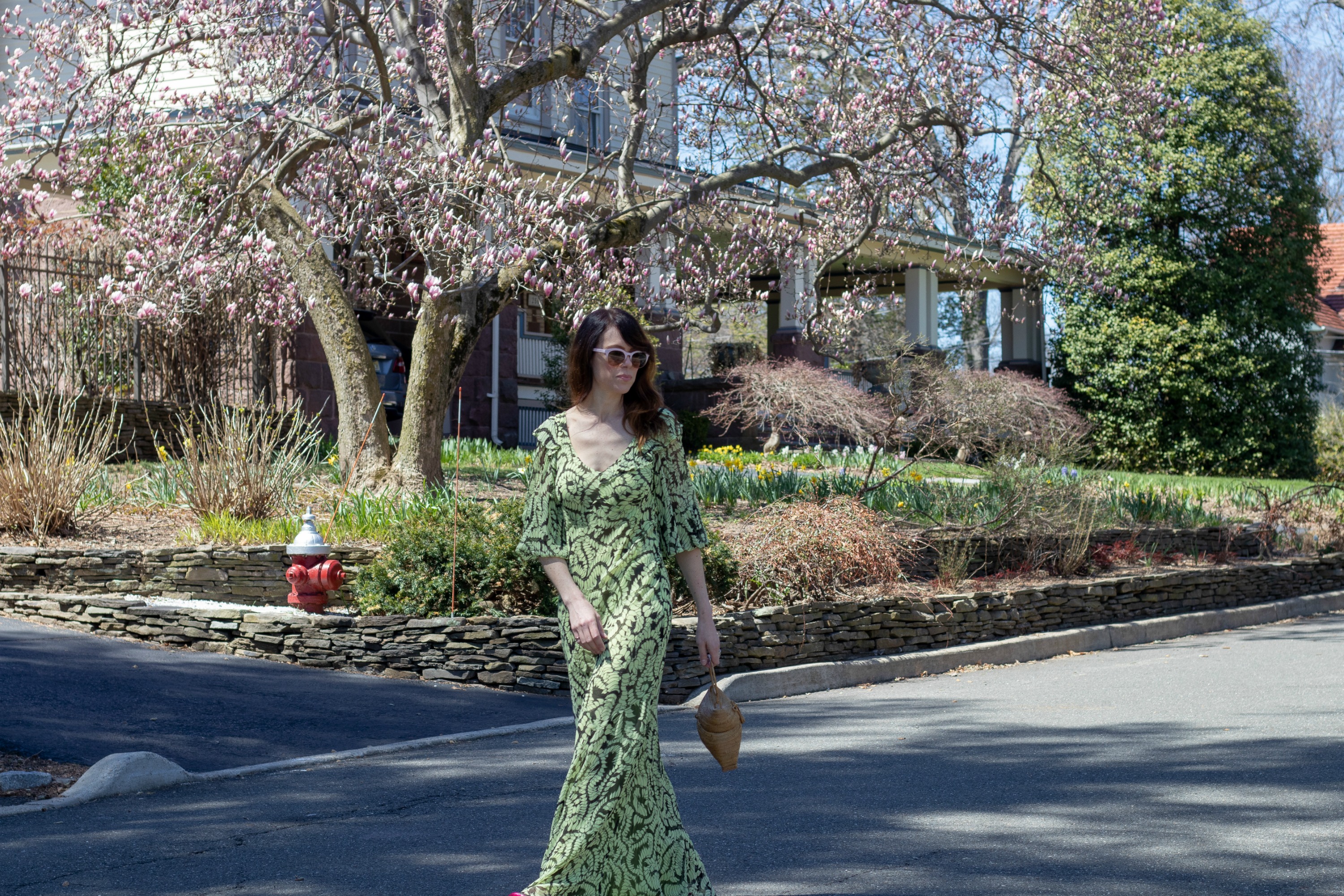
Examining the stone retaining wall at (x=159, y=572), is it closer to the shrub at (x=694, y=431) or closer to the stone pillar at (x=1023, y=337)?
the shrub at (x=694, y=431)

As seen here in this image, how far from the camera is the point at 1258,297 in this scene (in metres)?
25.6

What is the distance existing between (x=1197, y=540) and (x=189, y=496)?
10.8m

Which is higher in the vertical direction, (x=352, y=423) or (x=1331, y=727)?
(x=352, y=423)

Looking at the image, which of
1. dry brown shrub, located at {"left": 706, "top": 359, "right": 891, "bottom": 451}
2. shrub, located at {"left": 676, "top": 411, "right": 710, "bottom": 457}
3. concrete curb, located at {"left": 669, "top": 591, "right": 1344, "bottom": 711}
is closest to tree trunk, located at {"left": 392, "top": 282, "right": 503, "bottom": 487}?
concrete curb, located at {"left": 669, "top": 591, "right": 1344, "bottom": 711}

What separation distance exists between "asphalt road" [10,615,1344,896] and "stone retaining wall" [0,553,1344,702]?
45.2 inches

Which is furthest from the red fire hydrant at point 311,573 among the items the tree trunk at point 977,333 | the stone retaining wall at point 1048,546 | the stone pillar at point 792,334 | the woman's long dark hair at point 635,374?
the tree trunk at point 977,333

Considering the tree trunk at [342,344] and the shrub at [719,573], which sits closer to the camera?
the shrub at [719,573]

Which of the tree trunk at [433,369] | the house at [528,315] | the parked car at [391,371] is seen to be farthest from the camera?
the parked car at [391,371]

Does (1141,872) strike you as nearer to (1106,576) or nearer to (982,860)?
(982,860)

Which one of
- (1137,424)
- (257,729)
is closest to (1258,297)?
(1137,424)

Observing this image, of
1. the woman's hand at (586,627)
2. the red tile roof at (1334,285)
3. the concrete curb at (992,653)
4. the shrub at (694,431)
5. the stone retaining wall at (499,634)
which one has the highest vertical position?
the red tile roof at (1334,285)

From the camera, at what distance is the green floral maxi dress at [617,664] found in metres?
3.95

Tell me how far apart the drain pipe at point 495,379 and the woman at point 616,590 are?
17493 millimetres

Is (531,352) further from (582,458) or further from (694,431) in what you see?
(582,458)
